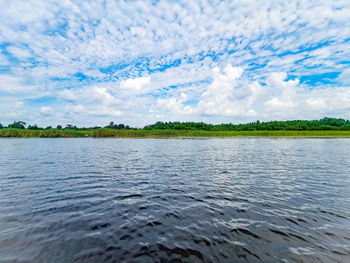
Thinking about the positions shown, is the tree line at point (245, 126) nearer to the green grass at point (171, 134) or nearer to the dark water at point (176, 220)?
the green grass at point (171, 134)

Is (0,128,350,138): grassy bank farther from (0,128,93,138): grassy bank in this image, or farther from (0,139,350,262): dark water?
(0,139,350,262): dark water

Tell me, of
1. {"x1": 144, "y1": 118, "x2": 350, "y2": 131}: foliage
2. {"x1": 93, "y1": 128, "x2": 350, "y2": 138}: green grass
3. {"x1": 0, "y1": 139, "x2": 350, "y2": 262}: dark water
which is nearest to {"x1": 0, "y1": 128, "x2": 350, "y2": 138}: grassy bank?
{"x1": 93, "y1": 128, "x2": 350, "y2": 138}: green grass

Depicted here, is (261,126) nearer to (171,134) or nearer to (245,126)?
(245,126)

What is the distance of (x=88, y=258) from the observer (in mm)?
5398

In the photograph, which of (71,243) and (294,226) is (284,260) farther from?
(71,243)

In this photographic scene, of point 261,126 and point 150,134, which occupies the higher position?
point 261,126

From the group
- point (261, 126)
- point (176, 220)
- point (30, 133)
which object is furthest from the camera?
point (261, 126)

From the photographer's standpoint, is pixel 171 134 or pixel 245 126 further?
pixel 245 126

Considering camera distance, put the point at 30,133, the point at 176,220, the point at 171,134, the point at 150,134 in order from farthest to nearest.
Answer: the point at 171,134, the point at 150,134, the point at 30,133, the point at 176,220

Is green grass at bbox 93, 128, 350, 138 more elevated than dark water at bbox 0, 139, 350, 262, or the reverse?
green grass at bbox 93, 128, 350, 138

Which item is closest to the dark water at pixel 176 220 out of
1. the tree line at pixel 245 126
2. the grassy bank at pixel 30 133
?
the grassy bank at pixel 30 133

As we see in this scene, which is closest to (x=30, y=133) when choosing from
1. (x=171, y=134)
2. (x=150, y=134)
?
(x=150, y=134)

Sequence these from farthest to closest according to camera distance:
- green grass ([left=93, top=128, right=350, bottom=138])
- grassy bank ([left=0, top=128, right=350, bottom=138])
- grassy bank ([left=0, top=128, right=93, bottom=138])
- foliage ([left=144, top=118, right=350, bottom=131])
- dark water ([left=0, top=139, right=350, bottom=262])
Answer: foliage ([left=144, top=118, right=350, bottom=131])
green grass ([left=93, top=128, right=350, bottom=138])
grassy bank ([left=0, top=128, right=350, bottom=138])
grassy bank ([left=0, top=128, right=93, bottom=138])
dark water ([left=0, top=139, right=350, bottom=262])

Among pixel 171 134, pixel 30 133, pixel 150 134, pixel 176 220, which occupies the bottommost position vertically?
pixel 176 220
